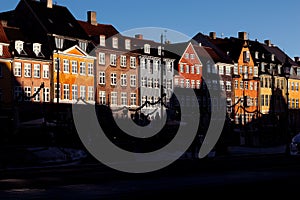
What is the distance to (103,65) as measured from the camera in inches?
2990

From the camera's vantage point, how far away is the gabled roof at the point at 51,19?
7081 cm

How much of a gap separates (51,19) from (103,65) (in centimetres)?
883

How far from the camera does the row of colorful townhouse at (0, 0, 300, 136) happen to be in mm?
66188

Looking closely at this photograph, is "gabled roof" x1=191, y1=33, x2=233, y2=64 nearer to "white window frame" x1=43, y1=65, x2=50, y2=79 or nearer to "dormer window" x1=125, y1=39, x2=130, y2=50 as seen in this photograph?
"dormer window" x1=125, y1=39, x2=130, y2=50

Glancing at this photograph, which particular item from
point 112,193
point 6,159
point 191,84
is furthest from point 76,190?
point 191,84

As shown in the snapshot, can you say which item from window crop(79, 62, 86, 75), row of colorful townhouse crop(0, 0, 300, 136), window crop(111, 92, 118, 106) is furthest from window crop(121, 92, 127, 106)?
window crop(79, 62, 86, 75)

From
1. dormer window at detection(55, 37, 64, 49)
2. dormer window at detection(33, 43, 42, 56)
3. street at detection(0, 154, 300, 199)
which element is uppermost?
dormer window at detection(55, 37, 64, 49)

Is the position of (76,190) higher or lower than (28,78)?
lower

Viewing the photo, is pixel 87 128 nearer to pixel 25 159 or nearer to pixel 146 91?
pixel 25 159

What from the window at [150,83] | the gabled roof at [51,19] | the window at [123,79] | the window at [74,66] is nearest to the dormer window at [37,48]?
the gabled roof at [51,19]

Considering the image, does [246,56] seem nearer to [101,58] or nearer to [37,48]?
[101,58]

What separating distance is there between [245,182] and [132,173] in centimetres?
642

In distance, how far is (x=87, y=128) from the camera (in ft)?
149

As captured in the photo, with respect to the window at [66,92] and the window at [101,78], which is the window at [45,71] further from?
the window at [101,78]
